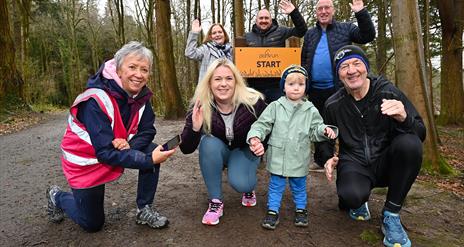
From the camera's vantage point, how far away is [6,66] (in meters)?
11.3

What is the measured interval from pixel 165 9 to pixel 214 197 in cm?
844

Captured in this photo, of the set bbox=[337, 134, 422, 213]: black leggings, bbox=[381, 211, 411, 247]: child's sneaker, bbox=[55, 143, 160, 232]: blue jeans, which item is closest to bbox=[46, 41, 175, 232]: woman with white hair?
bbox=[55, 143, 160, 232]: blue jeans

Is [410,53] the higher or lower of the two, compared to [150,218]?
higher

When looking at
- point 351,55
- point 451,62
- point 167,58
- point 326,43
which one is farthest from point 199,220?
point 451,62

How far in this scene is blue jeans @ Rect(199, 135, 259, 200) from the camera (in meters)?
2.95

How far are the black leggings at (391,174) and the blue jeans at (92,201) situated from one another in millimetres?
1531

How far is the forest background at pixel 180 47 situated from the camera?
438cm

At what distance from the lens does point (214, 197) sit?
2.95 meters

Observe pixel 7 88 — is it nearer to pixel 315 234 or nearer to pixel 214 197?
pixel 214 197

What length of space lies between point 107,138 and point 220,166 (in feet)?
3.18

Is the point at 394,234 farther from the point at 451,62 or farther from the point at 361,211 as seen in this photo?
the point at 451,62

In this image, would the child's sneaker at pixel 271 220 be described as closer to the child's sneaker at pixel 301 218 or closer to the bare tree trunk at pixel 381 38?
the child's sneaker at pixel 301 218

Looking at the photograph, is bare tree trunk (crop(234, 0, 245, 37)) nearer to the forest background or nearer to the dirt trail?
the forest background

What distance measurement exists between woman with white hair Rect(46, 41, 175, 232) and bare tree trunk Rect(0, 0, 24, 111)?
1031 cm
